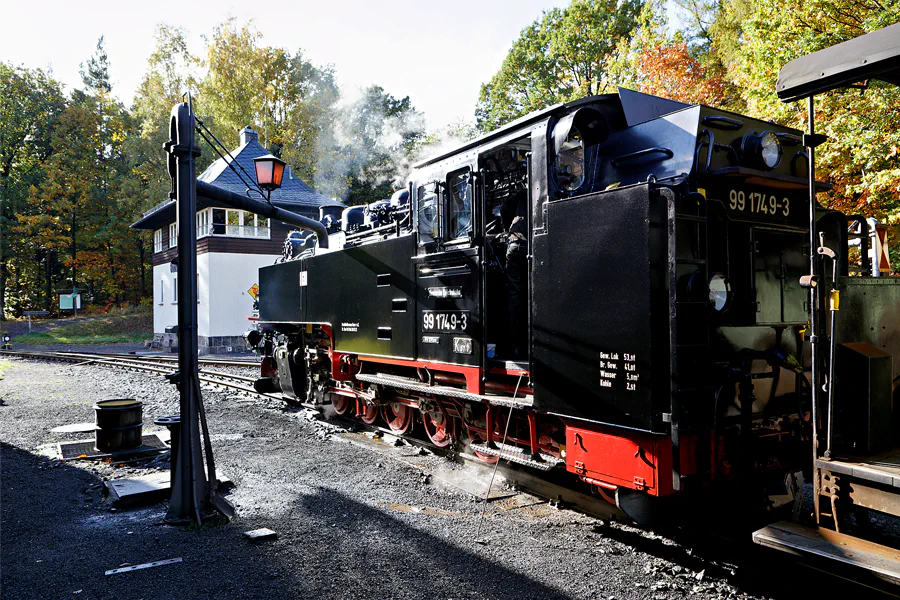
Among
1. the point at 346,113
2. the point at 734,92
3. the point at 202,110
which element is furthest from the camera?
the point at 346,113

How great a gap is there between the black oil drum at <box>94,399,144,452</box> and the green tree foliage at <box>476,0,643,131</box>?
23024 mm

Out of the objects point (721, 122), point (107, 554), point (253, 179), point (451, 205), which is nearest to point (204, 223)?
point (253, 179)

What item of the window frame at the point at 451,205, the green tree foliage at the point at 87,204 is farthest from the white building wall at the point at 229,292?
the window frame at the point at 451,205

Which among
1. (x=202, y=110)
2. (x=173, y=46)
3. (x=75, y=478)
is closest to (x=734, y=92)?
(x=75, y=478)

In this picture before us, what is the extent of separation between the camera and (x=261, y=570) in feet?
13.3

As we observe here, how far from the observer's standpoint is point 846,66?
3.18 meters

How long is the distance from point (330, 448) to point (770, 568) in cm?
496

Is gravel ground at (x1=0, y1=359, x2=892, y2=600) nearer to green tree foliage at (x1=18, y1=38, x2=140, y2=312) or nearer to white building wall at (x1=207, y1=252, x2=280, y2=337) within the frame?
white building wall at (x1=207, y1=252, x2=280, y2=337)

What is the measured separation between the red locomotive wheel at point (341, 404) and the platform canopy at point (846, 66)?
700cm

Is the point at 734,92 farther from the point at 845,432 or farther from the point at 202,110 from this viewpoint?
the point at 202,110

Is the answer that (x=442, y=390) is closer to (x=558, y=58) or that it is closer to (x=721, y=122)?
(x=721, y=122)

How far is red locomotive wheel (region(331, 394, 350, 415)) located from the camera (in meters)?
9.07

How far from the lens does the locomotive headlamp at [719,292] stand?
4027 mm

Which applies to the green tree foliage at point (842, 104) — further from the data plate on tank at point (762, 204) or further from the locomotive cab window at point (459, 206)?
the locomotive cab window at point (459, 206)
